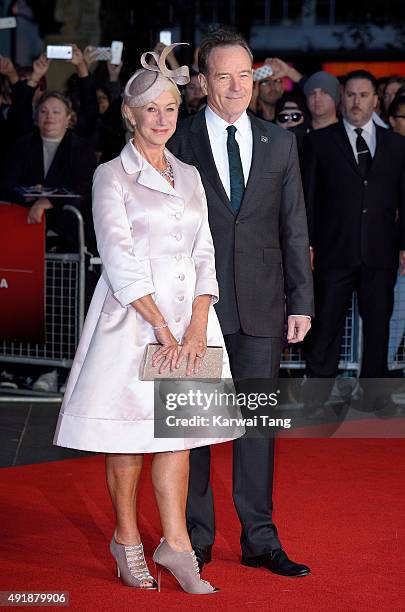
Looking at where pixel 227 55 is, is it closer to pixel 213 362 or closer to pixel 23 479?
pixel 213 362

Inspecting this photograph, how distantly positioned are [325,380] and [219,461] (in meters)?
1.60

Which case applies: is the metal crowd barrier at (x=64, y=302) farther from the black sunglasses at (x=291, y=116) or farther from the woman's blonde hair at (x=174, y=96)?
the woman's blonde hair at (x=174, y=96)

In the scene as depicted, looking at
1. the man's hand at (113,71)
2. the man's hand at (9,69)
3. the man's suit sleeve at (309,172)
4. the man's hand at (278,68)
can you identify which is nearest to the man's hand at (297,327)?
the man's suit sleeve at (309,172)

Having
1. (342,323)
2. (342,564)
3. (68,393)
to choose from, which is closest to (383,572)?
(342,564)

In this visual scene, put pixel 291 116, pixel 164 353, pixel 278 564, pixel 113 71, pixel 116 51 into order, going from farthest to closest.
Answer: pixel 113 71 → pixel 116 51 → pixel 291 116 → pixel 278 564 → pixel 164 353

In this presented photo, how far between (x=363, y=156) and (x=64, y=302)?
243 centimetres

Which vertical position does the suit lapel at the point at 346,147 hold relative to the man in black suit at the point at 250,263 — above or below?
above

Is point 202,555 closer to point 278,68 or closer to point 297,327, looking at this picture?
point 297,327

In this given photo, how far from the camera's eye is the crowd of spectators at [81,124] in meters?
8.91

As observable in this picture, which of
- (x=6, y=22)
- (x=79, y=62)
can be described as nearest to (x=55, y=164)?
(x=79, y=62)

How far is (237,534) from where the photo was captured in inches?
211

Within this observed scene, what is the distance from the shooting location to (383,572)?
4750mm

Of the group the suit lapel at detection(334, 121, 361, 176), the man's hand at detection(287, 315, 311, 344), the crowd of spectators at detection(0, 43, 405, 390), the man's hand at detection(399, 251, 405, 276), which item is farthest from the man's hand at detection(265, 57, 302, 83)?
the man's hand at detection(287, 315, 311, 344)

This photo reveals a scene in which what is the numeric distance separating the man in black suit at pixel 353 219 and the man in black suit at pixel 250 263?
3038 mm
